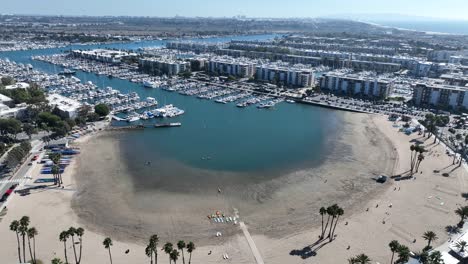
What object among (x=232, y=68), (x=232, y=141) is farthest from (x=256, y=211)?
(x=232, y=68)

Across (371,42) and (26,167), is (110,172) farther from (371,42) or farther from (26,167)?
(371,42)

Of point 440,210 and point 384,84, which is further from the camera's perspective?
point 384,84

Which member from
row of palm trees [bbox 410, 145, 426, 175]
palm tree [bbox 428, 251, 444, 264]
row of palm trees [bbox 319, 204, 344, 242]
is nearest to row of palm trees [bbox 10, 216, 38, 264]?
row of palm trees [bbox 319, 204, 344, 242]

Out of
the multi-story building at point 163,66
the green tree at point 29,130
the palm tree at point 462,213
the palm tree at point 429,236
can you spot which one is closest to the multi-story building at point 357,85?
the multi-story building at point 163,66

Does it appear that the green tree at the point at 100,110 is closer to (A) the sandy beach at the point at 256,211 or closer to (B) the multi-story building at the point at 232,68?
(A) the sandy beach at the point at 256,211

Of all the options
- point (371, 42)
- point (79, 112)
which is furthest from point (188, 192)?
point (371, 42)

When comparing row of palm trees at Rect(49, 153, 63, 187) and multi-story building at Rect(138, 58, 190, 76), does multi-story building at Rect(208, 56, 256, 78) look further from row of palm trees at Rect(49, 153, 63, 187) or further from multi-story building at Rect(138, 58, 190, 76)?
row of palm trees at Rect(49, 153, 63, 187)
